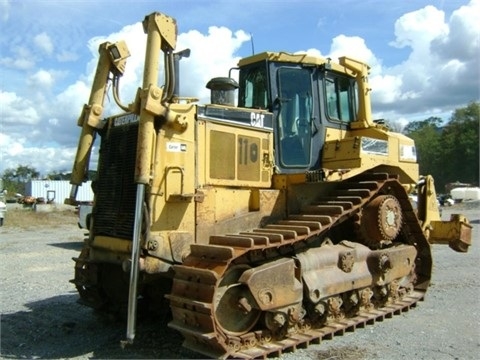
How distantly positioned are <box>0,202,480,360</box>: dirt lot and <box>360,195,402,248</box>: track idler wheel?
46.4 inches

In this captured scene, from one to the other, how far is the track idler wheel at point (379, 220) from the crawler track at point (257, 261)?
0.15 meters

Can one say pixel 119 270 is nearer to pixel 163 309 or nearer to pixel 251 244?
pixel 163 309

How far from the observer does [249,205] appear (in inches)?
282

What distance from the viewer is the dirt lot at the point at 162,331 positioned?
20.2ft

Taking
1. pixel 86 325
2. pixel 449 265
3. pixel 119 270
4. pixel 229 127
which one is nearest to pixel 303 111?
pixel 229 127

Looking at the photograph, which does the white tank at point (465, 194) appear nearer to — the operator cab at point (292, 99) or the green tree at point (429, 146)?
the green tree at point (429, 146)

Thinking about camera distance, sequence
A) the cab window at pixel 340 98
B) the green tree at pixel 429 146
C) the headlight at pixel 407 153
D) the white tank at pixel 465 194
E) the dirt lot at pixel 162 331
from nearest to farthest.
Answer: the dirt lot at pixel 162 331
the cab window at pixel 340 98
the headlight at pixel 407 153
the white tank at pixel 465 194
the green tree at pixel 429 146

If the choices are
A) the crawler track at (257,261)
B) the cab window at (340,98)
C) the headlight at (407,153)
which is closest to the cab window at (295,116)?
the cab window at (340,98)

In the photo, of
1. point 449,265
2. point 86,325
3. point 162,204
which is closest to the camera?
point 162,204

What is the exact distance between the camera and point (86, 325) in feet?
24.4

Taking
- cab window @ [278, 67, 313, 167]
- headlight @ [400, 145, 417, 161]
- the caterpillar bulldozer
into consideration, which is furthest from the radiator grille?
headlight @ [400, 145, 417, 161]

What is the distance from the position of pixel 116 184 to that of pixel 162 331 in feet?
6.62

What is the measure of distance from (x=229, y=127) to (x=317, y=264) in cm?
208

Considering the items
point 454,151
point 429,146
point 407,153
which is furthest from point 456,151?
point 407,153
